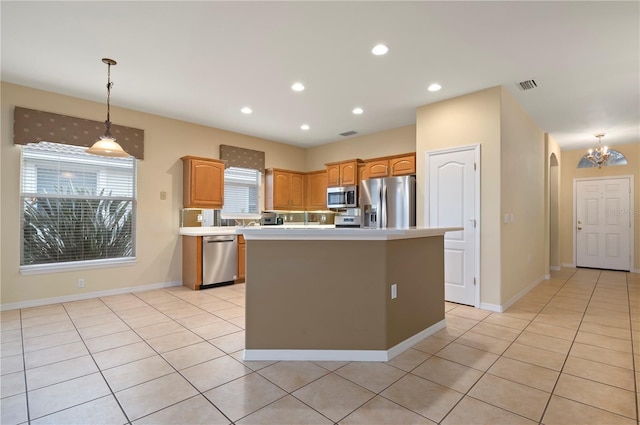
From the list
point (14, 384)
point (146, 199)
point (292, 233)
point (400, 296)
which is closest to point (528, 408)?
point (400, 296)

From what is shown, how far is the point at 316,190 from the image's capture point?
7.18 metres

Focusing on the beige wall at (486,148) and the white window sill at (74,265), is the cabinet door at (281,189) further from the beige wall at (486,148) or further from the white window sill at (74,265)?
the beige wall at (486,148)

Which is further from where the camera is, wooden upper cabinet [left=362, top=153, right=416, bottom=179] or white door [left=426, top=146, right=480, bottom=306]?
Result: wooden upper cabinet [left=362, top=153, right=416, bottom=179]

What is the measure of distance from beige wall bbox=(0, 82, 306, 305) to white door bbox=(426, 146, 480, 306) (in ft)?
12.7

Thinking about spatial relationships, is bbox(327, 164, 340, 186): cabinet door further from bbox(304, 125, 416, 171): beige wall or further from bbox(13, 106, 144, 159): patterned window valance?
bbox(13, 106, 144, 159): patterned window valance

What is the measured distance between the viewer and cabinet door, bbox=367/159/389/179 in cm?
572

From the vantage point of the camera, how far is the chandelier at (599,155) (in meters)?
6.26

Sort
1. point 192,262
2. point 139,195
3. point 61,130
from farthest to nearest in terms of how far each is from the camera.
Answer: point 192,262
point 139,195
point 61,130

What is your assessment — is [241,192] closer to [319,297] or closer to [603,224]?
[319,297]

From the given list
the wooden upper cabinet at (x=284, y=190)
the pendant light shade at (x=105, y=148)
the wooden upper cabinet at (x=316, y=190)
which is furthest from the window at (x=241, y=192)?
the pendant light shade at (x=105, y=148)

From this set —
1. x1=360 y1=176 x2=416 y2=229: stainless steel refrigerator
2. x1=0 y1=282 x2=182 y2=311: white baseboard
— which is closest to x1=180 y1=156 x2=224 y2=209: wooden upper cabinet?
x1=0 y1=282 x2=182 y2=311: white baseboard

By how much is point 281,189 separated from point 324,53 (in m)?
3.84

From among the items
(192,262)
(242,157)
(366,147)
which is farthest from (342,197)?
(192,262)

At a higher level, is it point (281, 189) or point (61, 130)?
point (61, 130)
